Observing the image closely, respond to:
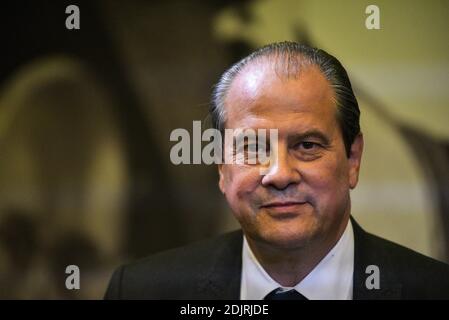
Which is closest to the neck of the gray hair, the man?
the man

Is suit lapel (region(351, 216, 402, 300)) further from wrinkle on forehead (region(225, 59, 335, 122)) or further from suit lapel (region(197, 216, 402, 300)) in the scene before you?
wrinkle on forehead (region(225, 59, 335, 122))

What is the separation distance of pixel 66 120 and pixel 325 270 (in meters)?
0.75

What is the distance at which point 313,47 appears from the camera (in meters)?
1.37

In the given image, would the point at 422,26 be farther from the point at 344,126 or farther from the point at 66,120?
the point at 66,120

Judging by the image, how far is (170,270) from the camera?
57.2 inches

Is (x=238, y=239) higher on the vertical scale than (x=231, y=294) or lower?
higher

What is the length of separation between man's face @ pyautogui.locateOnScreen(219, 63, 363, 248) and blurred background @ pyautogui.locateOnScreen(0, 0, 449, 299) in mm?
148

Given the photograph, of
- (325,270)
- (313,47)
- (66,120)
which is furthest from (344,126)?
(66,120)

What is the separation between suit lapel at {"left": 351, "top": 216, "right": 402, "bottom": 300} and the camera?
1.35m

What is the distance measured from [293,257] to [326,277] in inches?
4.0

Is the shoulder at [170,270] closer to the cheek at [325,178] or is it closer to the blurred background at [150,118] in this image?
the blurred background at [150,118]

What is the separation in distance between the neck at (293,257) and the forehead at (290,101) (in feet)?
0.87

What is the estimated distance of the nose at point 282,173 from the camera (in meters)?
1.25

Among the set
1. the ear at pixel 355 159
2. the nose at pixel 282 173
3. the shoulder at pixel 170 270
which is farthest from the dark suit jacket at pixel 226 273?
the nose at pixel 282 173
